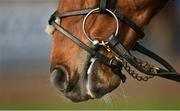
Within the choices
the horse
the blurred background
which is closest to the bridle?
the horse

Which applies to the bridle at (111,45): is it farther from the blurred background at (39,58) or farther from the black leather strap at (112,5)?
the blurred background at (39,58)

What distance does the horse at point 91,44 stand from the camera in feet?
5.41

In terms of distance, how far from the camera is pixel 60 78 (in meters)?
1.66

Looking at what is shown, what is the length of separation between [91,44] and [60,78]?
0.49 feet

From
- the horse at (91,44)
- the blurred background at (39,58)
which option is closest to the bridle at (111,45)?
the horse at (91,44)

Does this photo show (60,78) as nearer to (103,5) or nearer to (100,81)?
(100,81)

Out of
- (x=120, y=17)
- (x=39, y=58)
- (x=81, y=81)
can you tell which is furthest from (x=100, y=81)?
(x=39, y=58)

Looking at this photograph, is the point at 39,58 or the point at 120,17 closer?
the point at 120,17

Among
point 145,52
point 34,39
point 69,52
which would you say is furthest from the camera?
point 34,39

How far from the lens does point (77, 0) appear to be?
66.9 inches

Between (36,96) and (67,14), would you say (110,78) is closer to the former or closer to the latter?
(67,14)

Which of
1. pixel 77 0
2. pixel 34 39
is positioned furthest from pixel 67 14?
pixel 34 39

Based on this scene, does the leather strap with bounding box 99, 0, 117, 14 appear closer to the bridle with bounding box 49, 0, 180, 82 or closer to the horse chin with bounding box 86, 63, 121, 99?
the bridle with bounding box 49, 0, 180, 82

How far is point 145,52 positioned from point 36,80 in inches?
219
